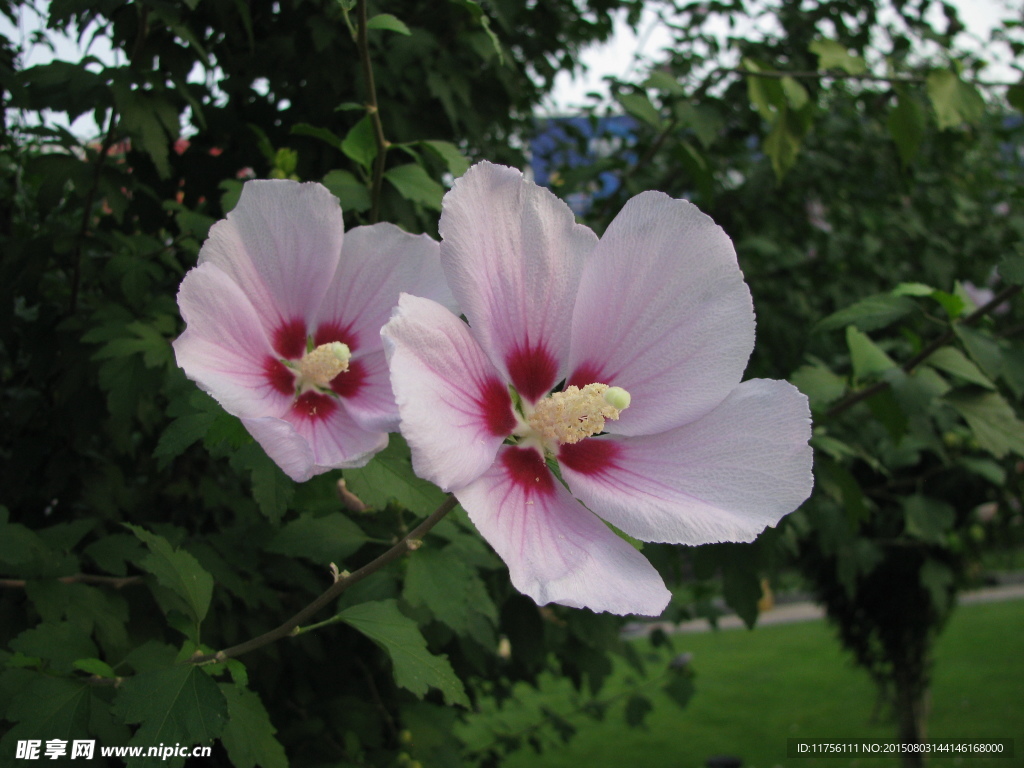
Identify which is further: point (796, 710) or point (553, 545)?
point (796, 710)

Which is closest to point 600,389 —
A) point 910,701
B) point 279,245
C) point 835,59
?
point 279,245

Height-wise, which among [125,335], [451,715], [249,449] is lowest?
[451,715]

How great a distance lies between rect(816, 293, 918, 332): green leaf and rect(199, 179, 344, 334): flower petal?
1186mm

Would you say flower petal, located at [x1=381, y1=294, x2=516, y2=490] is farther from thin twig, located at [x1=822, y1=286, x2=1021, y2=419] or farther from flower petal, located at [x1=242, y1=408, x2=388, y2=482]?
thin twig, located at [x1=822, y1=286, x2=1021, y2=419]

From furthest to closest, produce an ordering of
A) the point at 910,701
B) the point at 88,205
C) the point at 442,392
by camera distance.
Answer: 1. the point at 910,701
2. the point at 88,205
3. the point at 442,392

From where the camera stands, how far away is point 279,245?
1005 millimetres

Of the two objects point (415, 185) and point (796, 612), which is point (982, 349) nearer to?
point (415, 185)

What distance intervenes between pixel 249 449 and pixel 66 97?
104 cm

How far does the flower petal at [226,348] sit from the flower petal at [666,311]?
1.15 ft

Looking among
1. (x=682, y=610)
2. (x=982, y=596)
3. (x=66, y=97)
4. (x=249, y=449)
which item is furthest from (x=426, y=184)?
(x=982, y=596)

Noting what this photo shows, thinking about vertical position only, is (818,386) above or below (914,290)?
below

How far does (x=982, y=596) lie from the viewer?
11.3m

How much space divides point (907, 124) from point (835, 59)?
0.24 m

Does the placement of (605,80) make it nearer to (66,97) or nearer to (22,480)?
(66,97)
